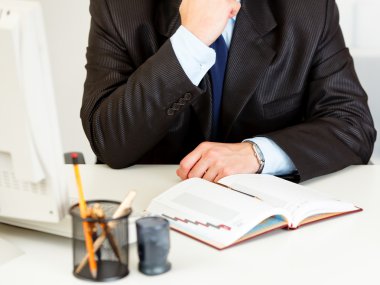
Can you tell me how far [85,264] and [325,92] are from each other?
1075mm

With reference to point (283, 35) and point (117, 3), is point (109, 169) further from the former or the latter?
point (283, 35)

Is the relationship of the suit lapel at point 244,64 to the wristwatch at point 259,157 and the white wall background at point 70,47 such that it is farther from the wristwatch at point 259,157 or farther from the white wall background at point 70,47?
the white wall background at point 70,47

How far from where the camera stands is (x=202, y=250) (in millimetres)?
1250

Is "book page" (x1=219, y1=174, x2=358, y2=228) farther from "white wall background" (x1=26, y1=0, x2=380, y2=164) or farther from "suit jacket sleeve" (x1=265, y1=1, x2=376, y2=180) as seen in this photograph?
"white wall background" (x1=26, y1=0, x2=380, y2=164)

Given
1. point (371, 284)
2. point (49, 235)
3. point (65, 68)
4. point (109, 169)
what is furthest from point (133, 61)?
point (65, 68)

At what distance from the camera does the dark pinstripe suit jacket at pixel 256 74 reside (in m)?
1.92

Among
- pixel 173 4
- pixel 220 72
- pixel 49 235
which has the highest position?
pixel 173 4

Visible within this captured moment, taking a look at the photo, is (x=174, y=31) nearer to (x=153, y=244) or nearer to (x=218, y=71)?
(x=218, y=71)

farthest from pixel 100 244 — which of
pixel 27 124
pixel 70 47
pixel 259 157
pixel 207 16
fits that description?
pixel 70 47

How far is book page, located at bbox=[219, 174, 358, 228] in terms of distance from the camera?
4.50 feet

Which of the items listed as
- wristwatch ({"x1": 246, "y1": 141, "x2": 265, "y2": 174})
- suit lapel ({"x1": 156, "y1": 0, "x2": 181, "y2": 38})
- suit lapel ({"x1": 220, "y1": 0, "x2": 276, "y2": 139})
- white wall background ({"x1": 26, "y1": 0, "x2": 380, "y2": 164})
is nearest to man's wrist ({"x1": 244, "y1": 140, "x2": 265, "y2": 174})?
wristwatch ({"x1": 246, "y1": 141, "x2": 265, "y2": 174})

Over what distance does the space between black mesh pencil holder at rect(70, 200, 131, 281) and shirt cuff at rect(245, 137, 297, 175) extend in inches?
25.2

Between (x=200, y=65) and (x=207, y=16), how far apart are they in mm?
142

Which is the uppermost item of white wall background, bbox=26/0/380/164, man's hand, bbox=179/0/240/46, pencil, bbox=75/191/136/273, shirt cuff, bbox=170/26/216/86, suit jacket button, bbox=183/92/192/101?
man's hand, bbox=179/0/240/46
